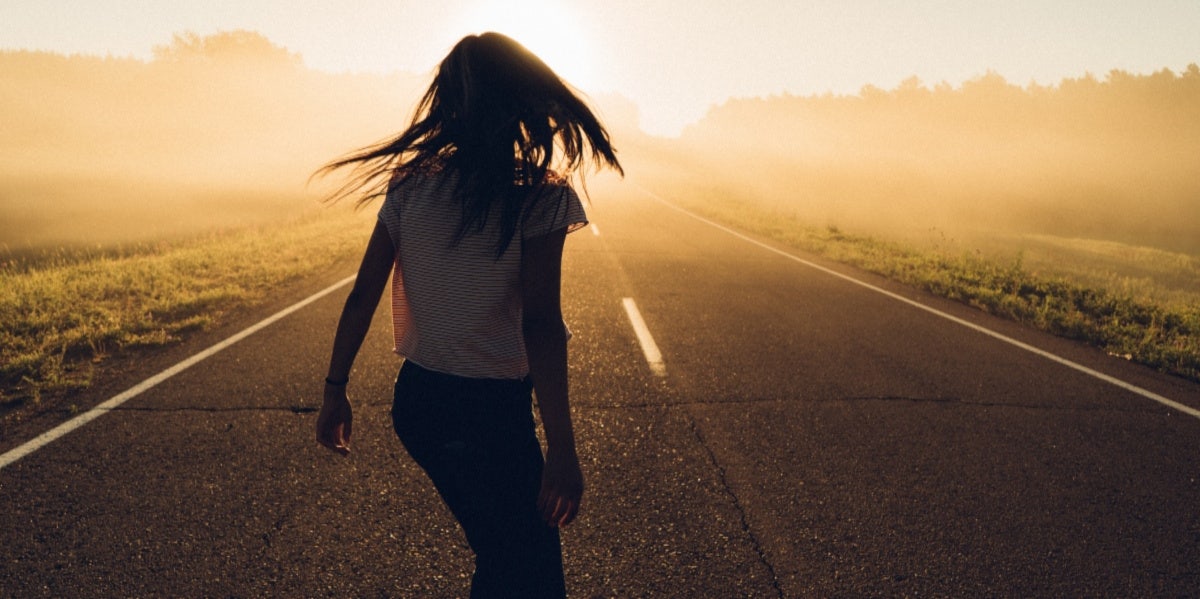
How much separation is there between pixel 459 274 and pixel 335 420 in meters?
A: 0.64

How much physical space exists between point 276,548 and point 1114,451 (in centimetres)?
500

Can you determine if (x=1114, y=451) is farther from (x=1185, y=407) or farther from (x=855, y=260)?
(x=855, y=260)

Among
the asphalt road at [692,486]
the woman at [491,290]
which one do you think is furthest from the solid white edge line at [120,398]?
the woman at [491,290]

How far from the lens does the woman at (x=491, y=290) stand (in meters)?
1.28

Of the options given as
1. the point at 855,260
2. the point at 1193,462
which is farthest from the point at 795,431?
the point at 855,260

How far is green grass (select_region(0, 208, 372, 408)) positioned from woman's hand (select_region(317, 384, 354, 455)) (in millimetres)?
4226

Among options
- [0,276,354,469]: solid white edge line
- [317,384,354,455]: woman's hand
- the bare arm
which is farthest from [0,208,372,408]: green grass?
the bare arm

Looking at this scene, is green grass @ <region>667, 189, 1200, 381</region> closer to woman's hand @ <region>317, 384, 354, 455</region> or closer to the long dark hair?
the long dark hair

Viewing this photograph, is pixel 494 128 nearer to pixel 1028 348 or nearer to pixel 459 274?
pixel 459 274

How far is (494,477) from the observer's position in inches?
53.3

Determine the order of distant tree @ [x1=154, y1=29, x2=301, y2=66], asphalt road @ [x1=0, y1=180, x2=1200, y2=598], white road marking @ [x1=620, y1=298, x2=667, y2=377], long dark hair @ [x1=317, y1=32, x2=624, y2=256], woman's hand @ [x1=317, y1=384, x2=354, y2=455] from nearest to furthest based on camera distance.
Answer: long dark hair @ [x1=317, y1=32, x2=624, y2=256] < woman's hand @ [x1=317, y1=384, x2=354, y2=455] < asphalt road @ [x1=0, y1=180, x2=1200, y2=598] < white road marking @ [x1=620, y1=298, x2=667, y2=377] < distant tree @ [x1=154, y1=29, x2=301, y2=66]

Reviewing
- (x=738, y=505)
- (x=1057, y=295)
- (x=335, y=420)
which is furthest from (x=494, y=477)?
(x=1057, y=295)

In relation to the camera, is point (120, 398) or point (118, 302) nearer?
point (120, 398)

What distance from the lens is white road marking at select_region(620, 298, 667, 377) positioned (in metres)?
5.24
